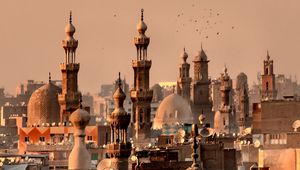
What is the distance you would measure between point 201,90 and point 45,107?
30.9 meters

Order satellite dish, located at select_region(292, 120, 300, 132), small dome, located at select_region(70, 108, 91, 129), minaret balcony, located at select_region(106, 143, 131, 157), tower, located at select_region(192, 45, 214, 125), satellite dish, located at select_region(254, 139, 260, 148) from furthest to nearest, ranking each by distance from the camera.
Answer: tower, located at select_region(192, 45, 214, 125)
satellite dish, located at select_region(254, 139, 260, 148)
satellite dish, located at select_region(292, 120, 300, 132)
minaret balcony, located at select_region(106, 143, 131, 157)
small dome, located at select_region(70, 108, 91, 129)

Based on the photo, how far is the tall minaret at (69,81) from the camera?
106 metres

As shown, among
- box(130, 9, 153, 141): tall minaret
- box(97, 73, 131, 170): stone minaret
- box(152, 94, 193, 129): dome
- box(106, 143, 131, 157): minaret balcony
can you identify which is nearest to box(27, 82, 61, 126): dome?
box(130, 9, 153, 141): tall minaret

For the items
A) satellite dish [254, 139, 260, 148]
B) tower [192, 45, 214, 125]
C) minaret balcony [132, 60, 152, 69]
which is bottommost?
satellite dish [254, 139, 260, 148]

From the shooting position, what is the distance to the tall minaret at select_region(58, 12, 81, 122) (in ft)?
347

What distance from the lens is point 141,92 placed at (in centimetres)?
10538

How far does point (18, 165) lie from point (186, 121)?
2109 inches

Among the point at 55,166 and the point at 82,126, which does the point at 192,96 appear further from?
the point at 82,126

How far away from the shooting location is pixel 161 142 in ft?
328

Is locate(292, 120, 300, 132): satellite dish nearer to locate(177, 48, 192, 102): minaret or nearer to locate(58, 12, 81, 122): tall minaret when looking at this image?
locate(58, 12, 81, 122): tall minaret

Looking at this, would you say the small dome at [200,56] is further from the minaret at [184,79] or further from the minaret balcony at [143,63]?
the minaret balcony at [143,63]

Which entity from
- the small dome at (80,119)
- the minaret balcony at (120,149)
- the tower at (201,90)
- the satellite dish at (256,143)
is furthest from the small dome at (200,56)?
the small dome at (80,119)

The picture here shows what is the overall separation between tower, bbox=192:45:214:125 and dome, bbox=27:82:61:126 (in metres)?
23.4

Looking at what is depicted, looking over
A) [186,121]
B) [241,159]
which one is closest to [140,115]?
[186,121]
